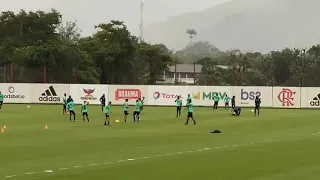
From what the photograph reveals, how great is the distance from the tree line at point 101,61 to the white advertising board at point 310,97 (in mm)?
25190

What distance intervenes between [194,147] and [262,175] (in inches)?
314

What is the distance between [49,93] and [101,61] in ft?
84.6

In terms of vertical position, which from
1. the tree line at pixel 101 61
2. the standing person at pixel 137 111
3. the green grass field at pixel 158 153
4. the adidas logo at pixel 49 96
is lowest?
the green grass field at pixel 158 153

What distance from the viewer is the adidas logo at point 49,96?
74.5 meters

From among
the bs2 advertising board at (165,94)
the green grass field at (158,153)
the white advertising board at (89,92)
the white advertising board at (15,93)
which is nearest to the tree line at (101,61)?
the white advertising board at (15,93)

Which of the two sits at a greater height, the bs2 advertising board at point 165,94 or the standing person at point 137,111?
the bs2 advertising board at point 165,94

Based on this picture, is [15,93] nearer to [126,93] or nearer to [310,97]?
[126,93]

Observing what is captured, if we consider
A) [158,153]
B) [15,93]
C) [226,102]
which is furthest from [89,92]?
[158,153]

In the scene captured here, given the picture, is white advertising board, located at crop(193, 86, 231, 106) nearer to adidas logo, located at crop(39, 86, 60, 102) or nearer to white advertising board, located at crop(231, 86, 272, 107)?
white advertising board, located at crop(231, 86, 272, 107)

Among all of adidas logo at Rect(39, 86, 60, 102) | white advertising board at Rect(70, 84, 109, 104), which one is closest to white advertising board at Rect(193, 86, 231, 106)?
white advertising board at Rect(70, 84, 109, 104)

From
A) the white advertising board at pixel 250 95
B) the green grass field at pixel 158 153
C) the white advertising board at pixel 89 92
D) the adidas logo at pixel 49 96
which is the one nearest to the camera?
the green grass field at pixel 158 153

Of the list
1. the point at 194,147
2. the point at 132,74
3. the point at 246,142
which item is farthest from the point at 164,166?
the point at 132,74

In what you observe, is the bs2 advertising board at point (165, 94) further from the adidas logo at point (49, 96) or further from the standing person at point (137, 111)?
the standing person at point (137, 111)

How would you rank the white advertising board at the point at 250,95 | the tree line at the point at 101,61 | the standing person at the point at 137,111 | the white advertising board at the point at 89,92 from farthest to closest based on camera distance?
the tree line at the point at 101,61 < the white advertising board at the point at 89,92 < the white advertising board at the point at 250,95 < the standing person at the point at 137,111
